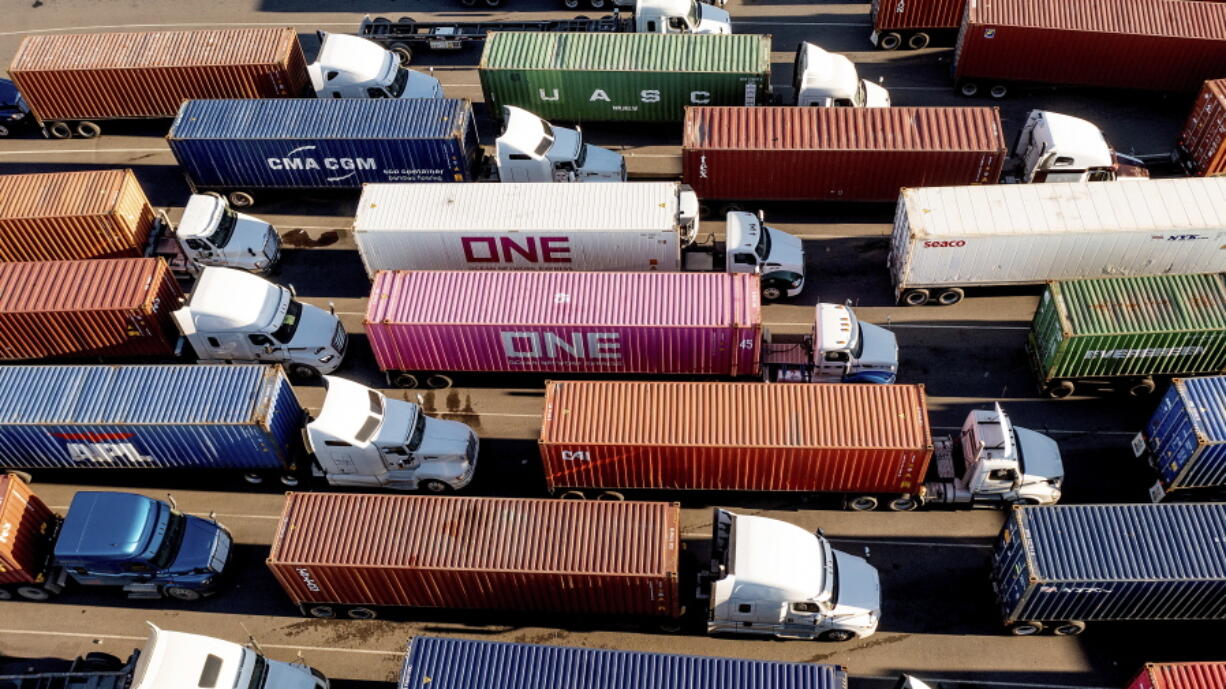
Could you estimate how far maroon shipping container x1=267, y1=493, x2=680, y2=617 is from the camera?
81.3 ft

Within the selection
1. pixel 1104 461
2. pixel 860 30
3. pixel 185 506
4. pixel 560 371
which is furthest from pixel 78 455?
pixel 860 30

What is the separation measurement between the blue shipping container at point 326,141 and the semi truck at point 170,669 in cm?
1971

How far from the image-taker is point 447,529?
25531 mm

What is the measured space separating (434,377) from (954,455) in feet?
58.2

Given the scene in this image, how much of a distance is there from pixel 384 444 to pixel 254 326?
7.00 meters

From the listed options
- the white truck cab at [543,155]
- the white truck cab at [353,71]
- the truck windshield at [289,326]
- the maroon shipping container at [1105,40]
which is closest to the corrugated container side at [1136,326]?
the maroon shipping container at [1105,40]

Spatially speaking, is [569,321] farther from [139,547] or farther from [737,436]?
[139,547]

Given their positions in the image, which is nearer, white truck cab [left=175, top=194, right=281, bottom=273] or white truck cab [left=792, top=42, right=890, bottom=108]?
white truck cab [left=175, top=194, right=281, bottom=273]

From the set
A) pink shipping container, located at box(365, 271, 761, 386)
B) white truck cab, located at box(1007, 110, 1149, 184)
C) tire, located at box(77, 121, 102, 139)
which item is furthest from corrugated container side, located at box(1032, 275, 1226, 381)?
tire, located at box(77, 121, 102, 139)

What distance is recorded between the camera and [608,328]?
30062 millimetres

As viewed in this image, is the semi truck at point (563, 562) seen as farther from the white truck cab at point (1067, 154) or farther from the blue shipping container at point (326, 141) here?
the white truck cab at point (1067, 154)

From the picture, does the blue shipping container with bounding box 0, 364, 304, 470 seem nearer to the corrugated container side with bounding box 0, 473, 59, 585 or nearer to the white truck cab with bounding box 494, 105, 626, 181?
the corrugated container side with bounding box 0, 473, 59, 585

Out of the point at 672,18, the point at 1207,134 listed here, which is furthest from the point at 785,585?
the point at 672,18

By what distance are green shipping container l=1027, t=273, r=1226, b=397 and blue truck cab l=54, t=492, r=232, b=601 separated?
27366 millimetres
